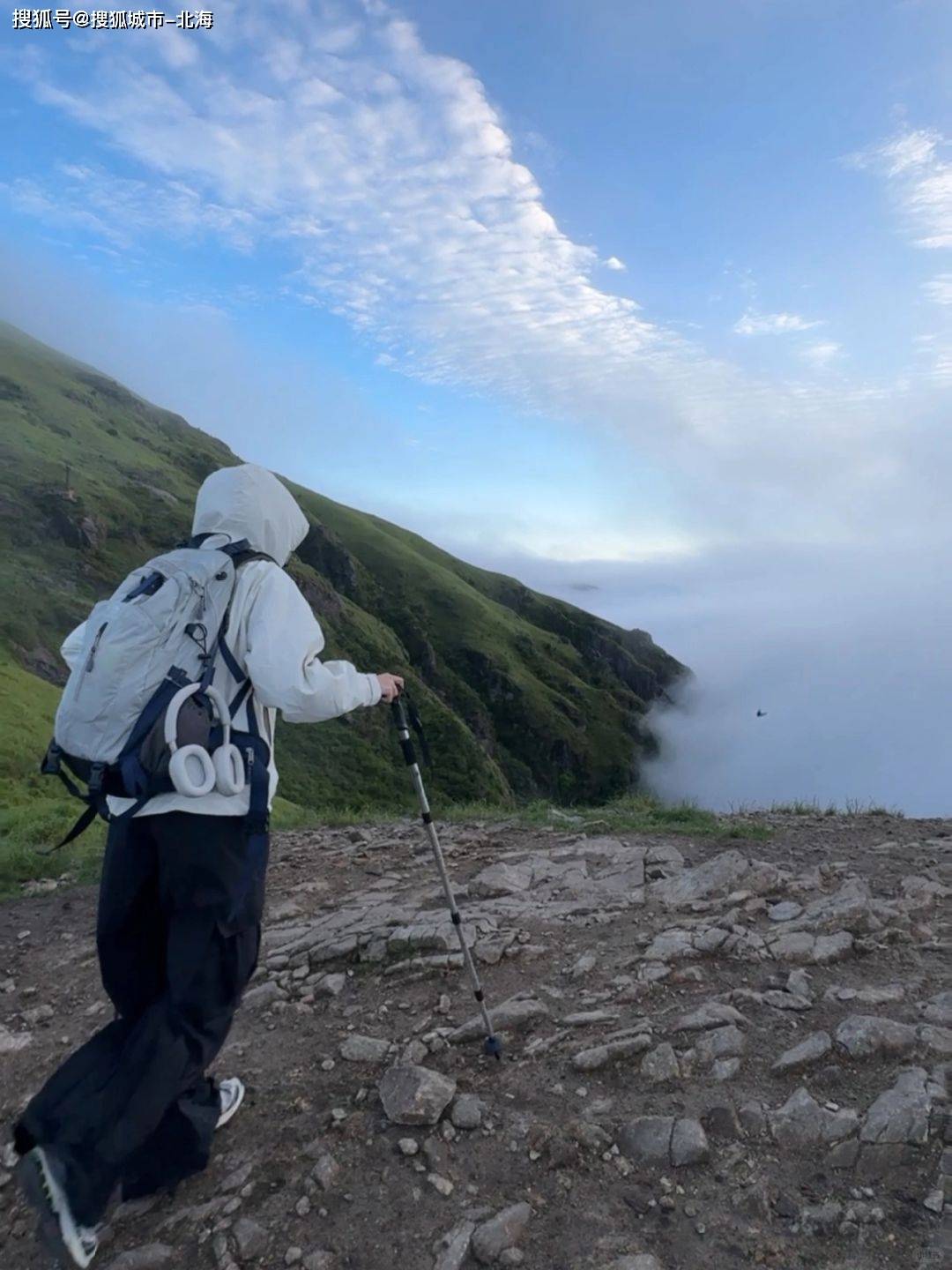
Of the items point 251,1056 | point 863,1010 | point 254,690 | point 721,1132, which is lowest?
point 251,1056

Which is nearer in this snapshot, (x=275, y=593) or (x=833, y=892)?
(x=275, y=593)

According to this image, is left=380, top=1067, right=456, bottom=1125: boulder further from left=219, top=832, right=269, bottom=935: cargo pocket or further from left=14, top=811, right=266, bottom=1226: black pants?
left=219, top=832, right=269, bottom=935: cargo pocket

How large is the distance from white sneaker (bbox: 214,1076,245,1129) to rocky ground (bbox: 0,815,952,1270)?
0.28 feet

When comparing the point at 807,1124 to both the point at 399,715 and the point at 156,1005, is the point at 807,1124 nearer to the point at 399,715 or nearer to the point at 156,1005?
the point at 399,715

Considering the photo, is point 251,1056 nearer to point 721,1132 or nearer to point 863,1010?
point 721,1132

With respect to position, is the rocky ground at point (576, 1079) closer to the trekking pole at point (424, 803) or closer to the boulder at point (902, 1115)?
the boulder at point (902, 1115)

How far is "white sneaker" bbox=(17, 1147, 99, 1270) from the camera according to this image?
3152 millimetres

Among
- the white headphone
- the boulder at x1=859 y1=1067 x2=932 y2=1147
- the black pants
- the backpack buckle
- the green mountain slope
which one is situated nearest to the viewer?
the white headphone

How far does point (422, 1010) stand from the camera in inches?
200

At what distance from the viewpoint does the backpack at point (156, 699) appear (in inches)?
125

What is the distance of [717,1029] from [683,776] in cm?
16863

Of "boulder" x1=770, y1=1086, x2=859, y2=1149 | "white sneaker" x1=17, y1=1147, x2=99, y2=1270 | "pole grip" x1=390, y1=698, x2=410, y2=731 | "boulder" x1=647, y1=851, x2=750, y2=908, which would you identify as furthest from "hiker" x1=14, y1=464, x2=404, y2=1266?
"boulder" x1=647, y1=851, x2=750, y2=908

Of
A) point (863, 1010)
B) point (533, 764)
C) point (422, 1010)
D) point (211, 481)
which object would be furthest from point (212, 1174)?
point (533, 764)

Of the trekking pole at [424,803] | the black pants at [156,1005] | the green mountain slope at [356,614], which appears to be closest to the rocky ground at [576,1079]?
the trekking pole at [424,803]
